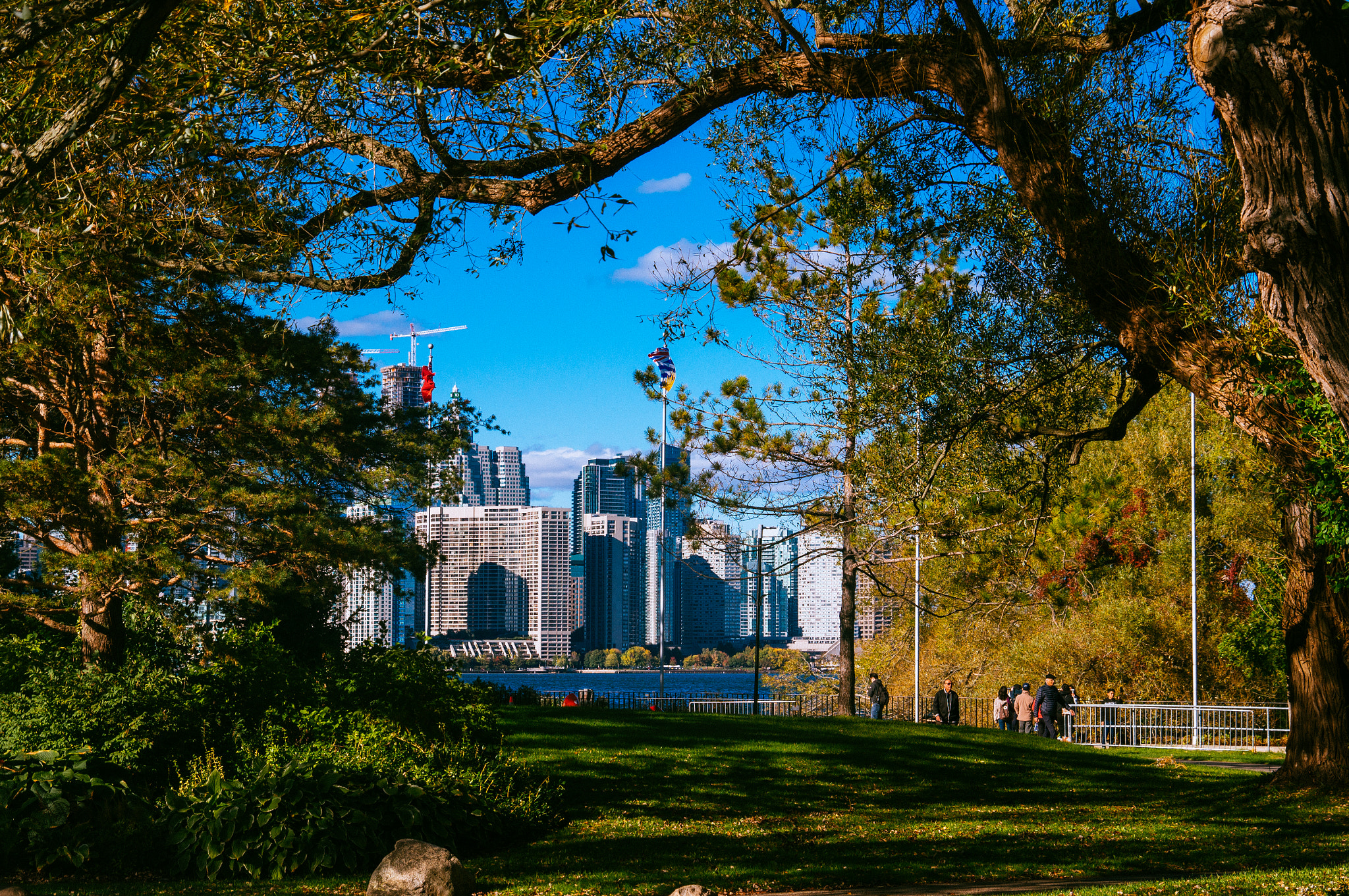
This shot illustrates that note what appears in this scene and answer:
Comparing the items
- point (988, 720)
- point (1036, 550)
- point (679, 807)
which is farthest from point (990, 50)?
point (988, 720)

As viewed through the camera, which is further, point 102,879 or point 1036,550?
point 1036,550

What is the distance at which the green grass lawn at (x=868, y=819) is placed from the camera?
8.14 metres

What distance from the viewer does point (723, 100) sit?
7660mm

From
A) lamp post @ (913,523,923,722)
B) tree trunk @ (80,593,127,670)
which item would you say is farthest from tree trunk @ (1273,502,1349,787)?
tree trunk @ (80,593,127,670)

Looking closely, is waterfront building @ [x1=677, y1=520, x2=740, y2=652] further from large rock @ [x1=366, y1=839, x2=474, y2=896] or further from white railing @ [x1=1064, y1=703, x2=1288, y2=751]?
large rock @ [x1=366, y1=839, x2=474, y2=896]

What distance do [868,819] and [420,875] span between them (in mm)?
5791

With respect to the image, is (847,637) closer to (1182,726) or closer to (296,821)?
(1182,726)

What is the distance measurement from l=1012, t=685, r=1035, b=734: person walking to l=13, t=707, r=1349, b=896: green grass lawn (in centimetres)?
586

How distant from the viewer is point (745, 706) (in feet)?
110

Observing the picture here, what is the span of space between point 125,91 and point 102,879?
6.39 m

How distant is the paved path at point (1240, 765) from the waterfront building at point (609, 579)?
521 ft

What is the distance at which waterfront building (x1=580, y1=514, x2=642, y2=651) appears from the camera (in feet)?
591

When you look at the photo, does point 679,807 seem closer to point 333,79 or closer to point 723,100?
point 723,100

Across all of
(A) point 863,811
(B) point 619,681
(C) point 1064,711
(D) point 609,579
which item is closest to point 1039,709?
(C) point 1064,711
